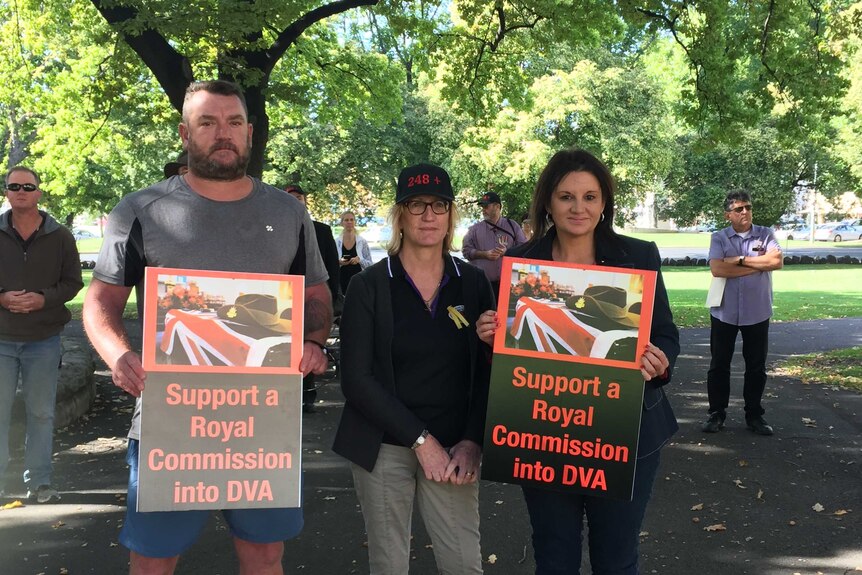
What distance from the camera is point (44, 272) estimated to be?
5508mm

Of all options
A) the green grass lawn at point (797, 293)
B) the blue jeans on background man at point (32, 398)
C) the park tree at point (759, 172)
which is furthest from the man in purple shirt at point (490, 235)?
the park tree at point (759, 172)

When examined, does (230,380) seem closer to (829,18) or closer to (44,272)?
(44,272)

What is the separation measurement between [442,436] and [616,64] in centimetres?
3125

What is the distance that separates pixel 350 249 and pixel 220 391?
873cm

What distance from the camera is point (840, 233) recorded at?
180ft

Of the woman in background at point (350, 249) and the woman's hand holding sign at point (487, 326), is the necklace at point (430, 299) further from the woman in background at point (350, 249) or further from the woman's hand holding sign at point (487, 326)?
the woman in background at point (350, 249)

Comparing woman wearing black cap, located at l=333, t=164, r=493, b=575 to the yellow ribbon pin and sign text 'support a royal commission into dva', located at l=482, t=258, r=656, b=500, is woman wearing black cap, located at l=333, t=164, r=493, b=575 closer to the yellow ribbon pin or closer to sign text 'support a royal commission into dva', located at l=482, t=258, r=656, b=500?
the yellow ribbon pin

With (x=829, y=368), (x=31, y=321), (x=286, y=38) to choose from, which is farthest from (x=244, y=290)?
(x=829, y=368)

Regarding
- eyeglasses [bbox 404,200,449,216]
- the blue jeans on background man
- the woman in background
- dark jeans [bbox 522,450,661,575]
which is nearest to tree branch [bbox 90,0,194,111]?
the woman in background

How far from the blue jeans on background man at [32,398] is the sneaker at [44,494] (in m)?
0.03

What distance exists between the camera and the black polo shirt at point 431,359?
2752 mm

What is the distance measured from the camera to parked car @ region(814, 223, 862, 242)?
2153 inches

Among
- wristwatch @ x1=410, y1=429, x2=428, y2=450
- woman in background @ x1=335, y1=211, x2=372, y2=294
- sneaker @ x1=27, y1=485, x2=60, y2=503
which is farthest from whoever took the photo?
woman in background @ x1=335, y1=211, x2=372, y2=294

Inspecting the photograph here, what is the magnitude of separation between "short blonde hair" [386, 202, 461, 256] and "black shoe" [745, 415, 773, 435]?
523 centimetres
